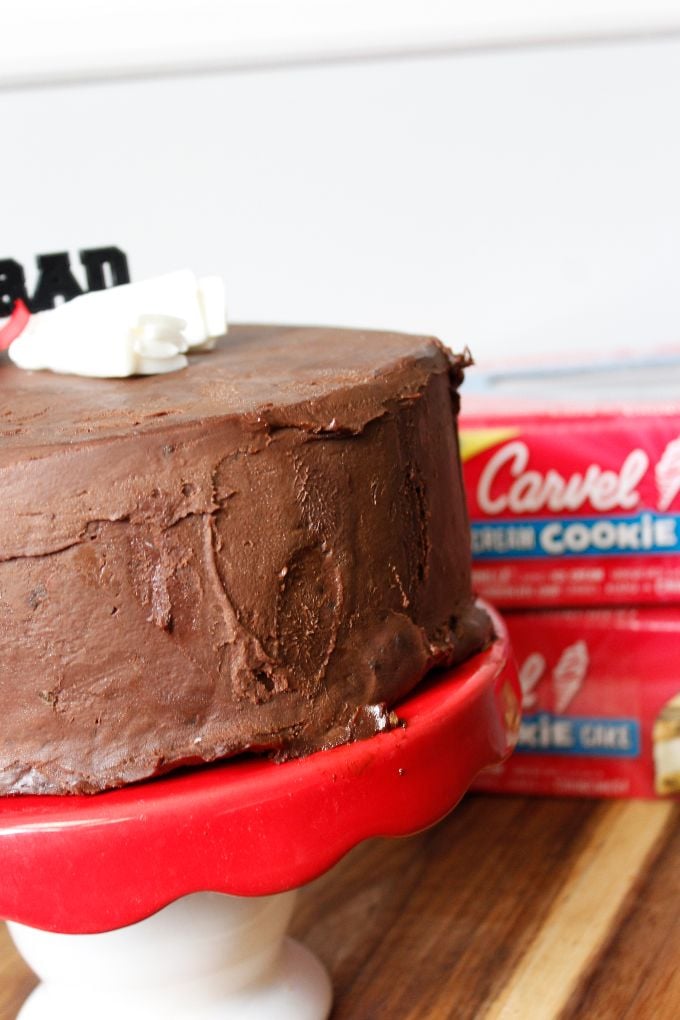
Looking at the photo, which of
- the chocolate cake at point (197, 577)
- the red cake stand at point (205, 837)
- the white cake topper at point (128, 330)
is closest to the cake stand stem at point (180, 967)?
the red cake stand at point (205, 837)

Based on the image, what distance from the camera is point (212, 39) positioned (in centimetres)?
159

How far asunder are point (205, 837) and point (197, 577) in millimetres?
169

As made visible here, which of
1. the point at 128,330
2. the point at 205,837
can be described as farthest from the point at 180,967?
the point at 128,330

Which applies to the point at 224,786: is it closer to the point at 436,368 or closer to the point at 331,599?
the point at 331,599

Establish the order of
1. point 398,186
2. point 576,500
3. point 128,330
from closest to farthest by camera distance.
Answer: point 128,330 → point 576,500 → point 398,186

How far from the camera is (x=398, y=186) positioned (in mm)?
1681

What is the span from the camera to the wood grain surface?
3.56ft

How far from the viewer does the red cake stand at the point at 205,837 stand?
2.61 ft

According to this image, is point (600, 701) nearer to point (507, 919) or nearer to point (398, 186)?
point (507, 919)

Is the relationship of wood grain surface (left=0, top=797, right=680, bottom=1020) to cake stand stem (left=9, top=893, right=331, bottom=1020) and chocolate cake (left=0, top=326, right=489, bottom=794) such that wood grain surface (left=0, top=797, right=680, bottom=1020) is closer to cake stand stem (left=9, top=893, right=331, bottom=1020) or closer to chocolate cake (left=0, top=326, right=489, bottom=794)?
cake stand stem (left=9, top=893, right=331, bottom=1020)

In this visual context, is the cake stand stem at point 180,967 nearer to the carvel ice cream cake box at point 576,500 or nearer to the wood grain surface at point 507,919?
the wood grain surface at point 507,919

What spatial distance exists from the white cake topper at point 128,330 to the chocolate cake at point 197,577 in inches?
3.2

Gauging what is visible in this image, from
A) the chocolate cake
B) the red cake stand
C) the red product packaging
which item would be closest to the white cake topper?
the chocolate cake

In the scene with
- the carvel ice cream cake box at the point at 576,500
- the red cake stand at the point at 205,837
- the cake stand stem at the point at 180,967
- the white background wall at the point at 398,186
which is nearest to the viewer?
the red cake stand at the point at 205,837
